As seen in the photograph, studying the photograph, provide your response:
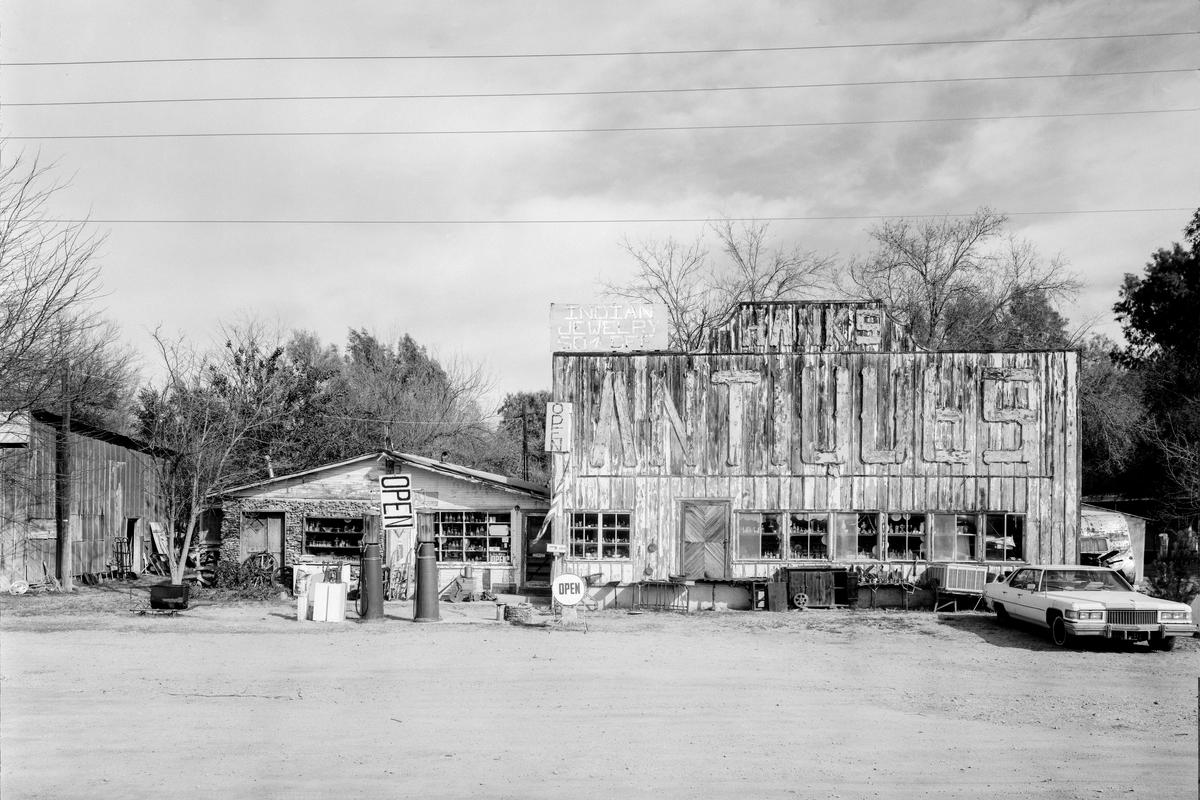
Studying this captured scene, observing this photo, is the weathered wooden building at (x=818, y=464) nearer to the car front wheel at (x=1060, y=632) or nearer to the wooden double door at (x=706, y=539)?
the wooden double door at (x=706, y=539)

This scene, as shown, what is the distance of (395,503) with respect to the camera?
20922 mm

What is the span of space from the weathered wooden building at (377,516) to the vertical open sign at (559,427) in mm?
2451

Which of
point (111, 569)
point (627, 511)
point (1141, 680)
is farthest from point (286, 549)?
point (1141, 680)

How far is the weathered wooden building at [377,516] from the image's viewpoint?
26.1 meters

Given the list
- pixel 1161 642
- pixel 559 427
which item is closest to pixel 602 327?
pixel 559 427

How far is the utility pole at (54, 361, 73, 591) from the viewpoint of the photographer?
26469 millimetres

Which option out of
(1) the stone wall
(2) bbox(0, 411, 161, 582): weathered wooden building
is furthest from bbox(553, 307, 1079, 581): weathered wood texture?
(2) bbox(0, 411, 161, 582): weathered wooden building

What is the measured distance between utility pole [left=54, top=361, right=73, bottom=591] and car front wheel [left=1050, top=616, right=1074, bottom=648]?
24249 mm

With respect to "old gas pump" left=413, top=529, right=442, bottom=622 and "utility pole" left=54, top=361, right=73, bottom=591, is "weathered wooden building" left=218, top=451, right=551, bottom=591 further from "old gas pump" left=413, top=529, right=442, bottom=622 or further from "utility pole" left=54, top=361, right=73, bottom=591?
"old gas pump" left=413, top=529, right=442, bottom=622

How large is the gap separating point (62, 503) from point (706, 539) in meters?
17.8

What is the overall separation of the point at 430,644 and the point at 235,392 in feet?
79.6

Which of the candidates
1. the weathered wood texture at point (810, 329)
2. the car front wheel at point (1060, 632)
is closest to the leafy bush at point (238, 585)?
the weathered wood texture at point (810, 329)

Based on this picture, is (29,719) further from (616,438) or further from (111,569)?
(111,569)

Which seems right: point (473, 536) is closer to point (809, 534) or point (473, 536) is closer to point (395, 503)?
point (395, 503)
